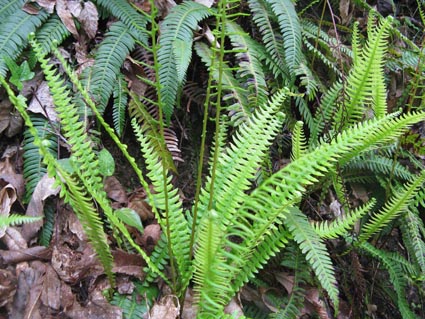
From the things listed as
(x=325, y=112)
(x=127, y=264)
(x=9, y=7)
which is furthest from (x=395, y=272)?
(x=9, y=7)

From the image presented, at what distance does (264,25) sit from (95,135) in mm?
1337

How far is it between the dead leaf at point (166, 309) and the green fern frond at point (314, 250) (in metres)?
0.61

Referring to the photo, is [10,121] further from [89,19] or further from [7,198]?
[89,19]

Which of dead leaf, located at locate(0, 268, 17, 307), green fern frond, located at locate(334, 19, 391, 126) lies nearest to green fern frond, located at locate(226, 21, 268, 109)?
green fern frond, located at locate(334, 19, 391, 126)

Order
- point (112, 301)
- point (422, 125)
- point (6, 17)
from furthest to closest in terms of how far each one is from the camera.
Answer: point (422, 125) < point (6, 17) < point (112, 301)

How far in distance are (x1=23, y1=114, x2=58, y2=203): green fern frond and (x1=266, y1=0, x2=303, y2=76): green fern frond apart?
1.43 m

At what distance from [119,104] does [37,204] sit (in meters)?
0.67

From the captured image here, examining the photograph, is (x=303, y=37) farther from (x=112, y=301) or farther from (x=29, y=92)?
(x=112, y=301)

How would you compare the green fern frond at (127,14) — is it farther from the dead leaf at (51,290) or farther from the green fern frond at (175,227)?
the dead leaf at (51,290)

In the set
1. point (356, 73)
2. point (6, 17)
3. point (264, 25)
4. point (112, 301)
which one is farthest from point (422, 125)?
point (6, 17)

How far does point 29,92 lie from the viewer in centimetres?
246

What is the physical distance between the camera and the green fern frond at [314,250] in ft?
6.78

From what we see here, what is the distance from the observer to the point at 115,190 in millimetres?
2406

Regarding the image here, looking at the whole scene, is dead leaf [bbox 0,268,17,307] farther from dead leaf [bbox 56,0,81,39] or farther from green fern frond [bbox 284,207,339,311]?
dead leaf [bbox 56,0,81,39]
